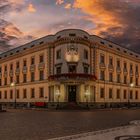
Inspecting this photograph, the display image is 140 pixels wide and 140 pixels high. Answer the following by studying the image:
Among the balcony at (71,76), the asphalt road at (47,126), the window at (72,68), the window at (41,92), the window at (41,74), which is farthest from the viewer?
the window at (41,74)

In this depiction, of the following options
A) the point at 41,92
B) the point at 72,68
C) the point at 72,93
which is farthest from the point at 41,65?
the point at 72,93

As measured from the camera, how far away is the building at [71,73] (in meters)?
52.9

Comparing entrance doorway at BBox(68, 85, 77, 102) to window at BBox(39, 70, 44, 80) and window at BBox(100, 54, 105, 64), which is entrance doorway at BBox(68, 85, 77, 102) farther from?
window at BBox(100, 54, 105, 64)

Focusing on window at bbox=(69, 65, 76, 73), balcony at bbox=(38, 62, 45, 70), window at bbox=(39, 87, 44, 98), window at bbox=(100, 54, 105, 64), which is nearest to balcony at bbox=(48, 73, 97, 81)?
window at bbox=(69, 65, 76, 73)

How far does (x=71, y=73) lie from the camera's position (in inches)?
1991

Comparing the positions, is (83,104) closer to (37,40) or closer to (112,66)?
(112,66)

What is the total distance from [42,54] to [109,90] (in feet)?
56.0

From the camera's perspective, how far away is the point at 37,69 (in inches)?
2430

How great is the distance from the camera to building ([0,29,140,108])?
52.9 metres

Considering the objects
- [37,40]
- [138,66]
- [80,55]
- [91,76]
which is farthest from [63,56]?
[138,66]

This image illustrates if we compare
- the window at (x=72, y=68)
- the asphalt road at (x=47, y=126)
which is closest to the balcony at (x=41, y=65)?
the window at (x=72, y=68)

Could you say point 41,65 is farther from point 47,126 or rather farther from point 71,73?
point 47,126

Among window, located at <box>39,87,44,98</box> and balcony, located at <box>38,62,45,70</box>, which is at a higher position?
balcony, located at <box>38,62,45,70</box>

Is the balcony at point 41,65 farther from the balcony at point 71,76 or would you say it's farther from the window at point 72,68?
the window at point 72,68
